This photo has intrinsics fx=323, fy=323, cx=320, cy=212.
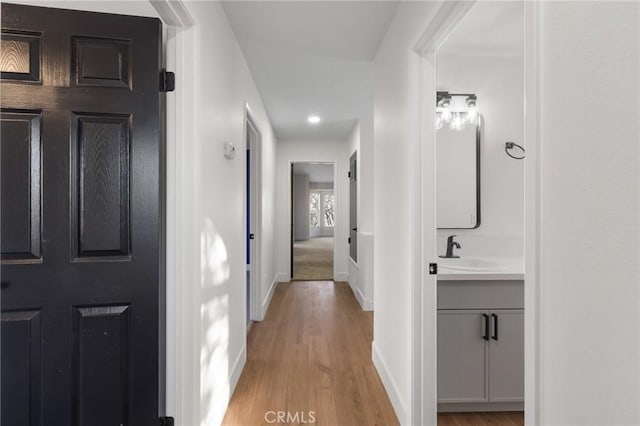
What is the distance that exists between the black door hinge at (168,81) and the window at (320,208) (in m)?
12.4

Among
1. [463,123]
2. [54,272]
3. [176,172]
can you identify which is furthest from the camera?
[463,123]

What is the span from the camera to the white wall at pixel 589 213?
0.61 m

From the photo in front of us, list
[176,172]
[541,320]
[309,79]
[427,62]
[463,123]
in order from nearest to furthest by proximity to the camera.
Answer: [541,320]
[176,172]
[427,62]
[463,123]
[309,79]

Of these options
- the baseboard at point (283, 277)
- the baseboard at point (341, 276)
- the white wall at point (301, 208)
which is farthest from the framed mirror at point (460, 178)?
the white wall at point (301, 208)

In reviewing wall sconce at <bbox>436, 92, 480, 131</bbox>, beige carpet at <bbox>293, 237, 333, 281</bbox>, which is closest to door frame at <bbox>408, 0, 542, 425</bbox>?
wall sconce at <bbox>436, 92, 480, 131</bbox>

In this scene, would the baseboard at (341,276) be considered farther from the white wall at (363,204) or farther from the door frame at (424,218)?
the door frame at (424,218)

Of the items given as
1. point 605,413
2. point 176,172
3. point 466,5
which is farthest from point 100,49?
point 605,413

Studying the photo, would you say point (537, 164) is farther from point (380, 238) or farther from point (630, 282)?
point (380, 238)

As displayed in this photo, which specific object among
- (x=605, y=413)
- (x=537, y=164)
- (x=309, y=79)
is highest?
(x=309, y=79)

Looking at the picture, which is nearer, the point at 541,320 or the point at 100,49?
the point at 541,320

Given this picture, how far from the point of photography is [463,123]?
2.47 meters

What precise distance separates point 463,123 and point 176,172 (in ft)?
6.79

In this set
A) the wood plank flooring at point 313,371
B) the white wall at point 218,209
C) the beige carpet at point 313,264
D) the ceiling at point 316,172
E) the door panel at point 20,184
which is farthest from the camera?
the ceiling at point 316,172

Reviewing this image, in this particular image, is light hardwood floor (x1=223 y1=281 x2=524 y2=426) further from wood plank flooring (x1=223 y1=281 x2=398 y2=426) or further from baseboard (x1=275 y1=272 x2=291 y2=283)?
baseboard (x1=275 y1=272 x2=291 y2=283)
